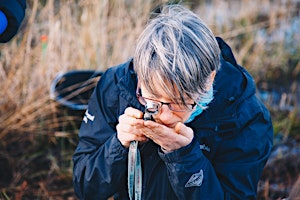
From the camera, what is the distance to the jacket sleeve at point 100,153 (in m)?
1.94

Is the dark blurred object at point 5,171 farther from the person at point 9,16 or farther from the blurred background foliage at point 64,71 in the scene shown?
the person at point 9,16

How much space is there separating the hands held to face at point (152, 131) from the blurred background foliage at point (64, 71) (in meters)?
0.85

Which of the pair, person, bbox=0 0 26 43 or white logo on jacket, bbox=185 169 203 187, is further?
person, bbox=0 0 26 43

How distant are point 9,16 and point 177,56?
0.93 metres

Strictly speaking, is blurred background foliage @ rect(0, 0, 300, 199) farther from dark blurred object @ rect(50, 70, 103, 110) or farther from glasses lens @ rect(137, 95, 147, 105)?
glasses lens @ rect(137, 95, 147, 105)

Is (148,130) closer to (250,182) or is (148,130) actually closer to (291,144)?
(250,182)

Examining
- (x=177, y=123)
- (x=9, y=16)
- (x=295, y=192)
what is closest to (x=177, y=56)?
(x=177, y=123)

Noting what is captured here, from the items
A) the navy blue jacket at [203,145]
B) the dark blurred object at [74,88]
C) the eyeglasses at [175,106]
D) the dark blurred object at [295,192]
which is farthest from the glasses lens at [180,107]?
the dark blurred object at [74,88]

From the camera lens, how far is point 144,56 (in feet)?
5.25

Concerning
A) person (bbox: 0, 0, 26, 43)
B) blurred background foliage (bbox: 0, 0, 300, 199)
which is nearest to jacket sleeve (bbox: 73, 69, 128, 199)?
person (bbox: 0, 0, 26, 43)

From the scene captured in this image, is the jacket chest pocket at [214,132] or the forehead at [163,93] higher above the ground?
the forehead at [163,93]

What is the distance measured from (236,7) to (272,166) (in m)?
2.70

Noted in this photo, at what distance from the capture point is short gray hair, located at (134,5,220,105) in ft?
5.14

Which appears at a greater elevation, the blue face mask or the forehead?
the forehead
